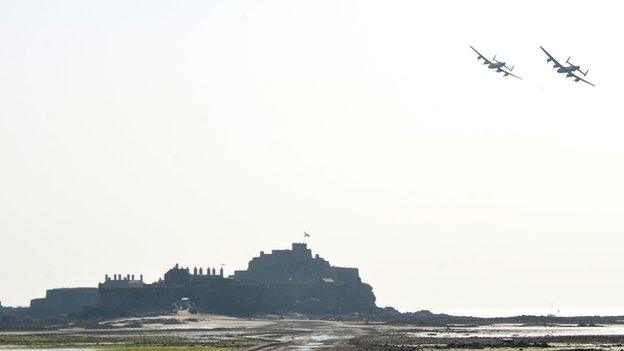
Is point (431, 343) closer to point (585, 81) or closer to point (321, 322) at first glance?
point (585, 81)

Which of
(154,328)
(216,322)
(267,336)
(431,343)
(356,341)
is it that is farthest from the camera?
(216,322)

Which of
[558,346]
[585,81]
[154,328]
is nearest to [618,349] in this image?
[558,346]

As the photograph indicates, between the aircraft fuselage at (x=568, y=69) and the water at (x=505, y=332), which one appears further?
the water at (x=505, y=332)

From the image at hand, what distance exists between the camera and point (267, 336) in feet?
452

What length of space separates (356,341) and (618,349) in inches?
1240

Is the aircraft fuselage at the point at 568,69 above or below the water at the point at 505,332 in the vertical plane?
above

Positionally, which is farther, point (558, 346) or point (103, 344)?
point (103, 344)

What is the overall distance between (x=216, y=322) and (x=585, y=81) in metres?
88.2

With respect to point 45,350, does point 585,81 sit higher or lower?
higher

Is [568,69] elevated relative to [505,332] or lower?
elevated

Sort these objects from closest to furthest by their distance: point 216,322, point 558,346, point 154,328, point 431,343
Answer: point 558,346 < point 431,343 < point 154,328 < point 216,322

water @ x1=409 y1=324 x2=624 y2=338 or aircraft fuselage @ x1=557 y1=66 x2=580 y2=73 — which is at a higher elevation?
aircraft fuselage @ x1=557 y1=66 x2=580 y2=73

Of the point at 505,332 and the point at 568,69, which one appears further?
the point at 505,332

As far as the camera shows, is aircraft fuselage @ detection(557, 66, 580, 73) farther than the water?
No
